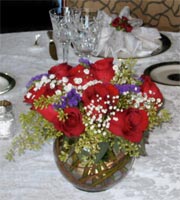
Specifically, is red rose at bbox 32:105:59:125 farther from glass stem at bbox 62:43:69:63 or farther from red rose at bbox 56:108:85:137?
glass stem at bbox 62:43:69:63

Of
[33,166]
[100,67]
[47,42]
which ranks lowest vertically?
[47,42]

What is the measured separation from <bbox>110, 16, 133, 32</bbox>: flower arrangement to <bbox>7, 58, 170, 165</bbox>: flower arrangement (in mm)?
626

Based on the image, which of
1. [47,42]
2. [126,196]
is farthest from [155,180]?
[47,42]

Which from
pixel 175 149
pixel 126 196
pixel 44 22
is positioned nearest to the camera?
pixel 126 196

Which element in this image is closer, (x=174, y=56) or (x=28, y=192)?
(x=28, y=192)

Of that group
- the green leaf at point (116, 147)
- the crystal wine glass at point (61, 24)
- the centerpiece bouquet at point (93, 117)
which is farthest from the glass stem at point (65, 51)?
the green leaf at point (116, 147)

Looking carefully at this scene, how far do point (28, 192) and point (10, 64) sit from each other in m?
0.61

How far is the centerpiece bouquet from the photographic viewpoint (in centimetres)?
70

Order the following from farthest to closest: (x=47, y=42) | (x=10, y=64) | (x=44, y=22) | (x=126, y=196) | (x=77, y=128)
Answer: (x=44, y=22), (x=47, y=42), (x=10, y=64), (x=126, y=196), (x=77, y=128)

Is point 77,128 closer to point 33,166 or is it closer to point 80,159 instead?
point 80,159

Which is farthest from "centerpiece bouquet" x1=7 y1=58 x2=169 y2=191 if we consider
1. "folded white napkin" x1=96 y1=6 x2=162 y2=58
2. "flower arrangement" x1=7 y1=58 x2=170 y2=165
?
"folded white napkin" x1=96 y1=6 x2=162 y2=58

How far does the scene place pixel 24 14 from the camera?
2.75 meters

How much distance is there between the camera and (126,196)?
82cm

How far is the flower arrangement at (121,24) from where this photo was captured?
1.41 m
